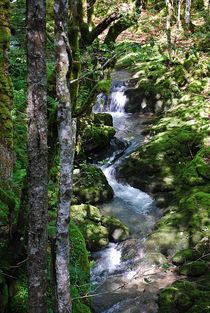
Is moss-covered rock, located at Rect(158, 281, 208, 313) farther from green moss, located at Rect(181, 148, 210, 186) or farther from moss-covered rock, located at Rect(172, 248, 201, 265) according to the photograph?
green moss, located at Rect(181, 148, 210, 186)

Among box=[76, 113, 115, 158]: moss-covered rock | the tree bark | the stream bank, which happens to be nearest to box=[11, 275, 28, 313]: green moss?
the stream bank

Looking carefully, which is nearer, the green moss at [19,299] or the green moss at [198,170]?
the green moss at [19,299]

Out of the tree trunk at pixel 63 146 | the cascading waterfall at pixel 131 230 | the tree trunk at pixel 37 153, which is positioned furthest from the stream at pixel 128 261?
the tree trunk at pixel 37 153

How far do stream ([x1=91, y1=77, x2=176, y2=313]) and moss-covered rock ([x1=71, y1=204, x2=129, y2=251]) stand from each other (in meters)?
0.20

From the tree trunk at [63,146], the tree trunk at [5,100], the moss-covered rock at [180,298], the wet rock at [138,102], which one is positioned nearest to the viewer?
the tree trunk at [63,146]

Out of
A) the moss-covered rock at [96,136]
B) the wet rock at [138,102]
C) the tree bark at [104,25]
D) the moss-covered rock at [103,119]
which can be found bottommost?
the moss-covered rock at [96,136]

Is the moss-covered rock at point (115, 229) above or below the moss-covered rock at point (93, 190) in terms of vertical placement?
below

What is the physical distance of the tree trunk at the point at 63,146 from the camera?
411cm

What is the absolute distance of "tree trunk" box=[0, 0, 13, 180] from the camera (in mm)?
6191

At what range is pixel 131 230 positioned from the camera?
11.0m

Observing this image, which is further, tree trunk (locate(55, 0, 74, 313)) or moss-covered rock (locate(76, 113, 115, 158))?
moss-covered rock (locate(76, 113, 115, 158))

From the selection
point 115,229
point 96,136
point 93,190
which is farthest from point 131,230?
point 96,136

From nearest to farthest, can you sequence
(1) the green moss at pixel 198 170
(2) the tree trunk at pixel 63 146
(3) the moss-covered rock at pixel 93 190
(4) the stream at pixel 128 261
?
1. (2) the tree trunk at pixel 63 146
2. (4) the stream at pixel 128 261
3. (3) the moss-covered rock at pixel 93 190
4. (1) the green moss at pixel 198 170

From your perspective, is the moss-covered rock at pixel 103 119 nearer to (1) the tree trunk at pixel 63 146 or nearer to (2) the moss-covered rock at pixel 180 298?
(2) the moss-covered rock at pixel 180 298
